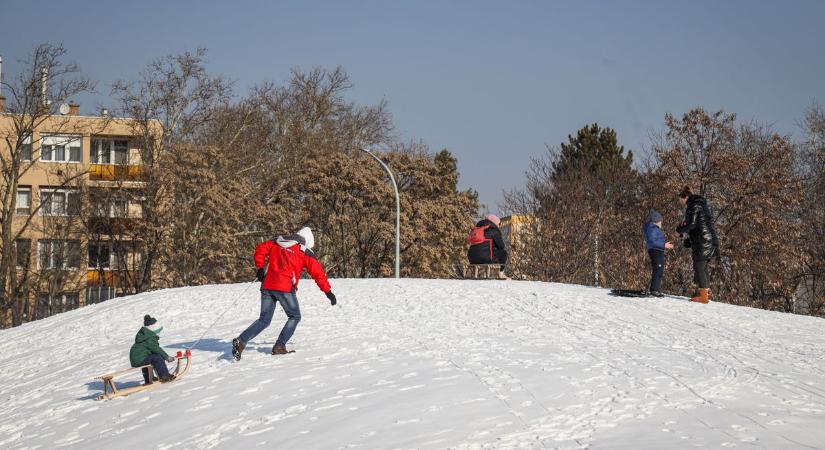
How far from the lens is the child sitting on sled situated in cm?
1287

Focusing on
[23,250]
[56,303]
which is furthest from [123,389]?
[56,303]

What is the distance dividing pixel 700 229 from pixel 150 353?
11166 millimetres

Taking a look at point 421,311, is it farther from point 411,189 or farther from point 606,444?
point 411,189

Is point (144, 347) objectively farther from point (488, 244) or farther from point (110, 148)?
point (110, 148)

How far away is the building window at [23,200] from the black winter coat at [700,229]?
5377 centimetres

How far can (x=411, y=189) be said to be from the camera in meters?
50.6

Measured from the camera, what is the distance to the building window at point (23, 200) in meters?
63.9

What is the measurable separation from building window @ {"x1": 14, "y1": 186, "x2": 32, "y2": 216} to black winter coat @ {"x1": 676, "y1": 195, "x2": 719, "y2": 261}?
53.8m

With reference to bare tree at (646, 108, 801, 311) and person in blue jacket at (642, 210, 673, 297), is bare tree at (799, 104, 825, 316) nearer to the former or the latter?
bare tree at (646, 108, 801, 311)

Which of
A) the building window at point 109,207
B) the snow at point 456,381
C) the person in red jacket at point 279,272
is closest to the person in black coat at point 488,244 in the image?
the snow at point 456,381

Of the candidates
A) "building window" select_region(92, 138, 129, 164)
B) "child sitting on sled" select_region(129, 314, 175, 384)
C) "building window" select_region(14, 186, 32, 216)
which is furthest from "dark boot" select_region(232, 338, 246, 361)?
"building window" select_region(14, 186, 32, 216)

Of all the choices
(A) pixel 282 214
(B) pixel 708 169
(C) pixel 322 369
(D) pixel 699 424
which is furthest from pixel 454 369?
(A) pixel 282 214

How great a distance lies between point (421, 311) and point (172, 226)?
26.3 meters

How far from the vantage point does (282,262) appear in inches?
532
